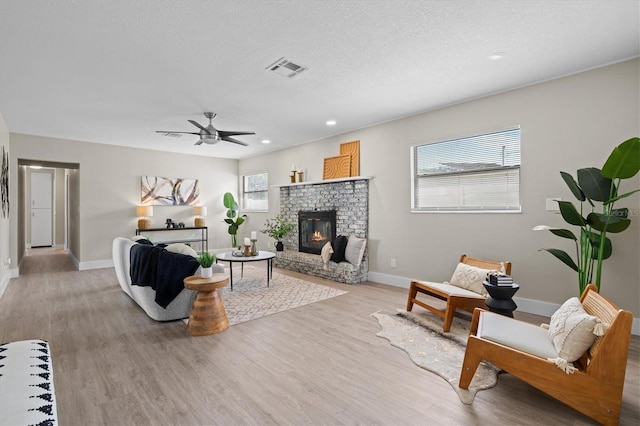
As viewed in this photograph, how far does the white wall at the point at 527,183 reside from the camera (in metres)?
3.09

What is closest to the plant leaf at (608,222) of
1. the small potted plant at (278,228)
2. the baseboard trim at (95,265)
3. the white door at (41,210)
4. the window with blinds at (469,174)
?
the window with blinds at (469,174)

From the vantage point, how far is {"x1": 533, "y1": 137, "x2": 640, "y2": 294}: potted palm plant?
98.3 inches

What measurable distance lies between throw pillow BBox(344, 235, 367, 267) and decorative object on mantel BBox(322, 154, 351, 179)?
1235 mm

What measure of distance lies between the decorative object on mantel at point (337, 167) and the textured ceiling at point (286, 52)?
1253 mm

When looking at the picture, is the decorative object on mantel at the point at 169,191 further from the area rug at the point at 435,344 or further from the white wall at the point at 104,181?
the area rug at the point at 435,344

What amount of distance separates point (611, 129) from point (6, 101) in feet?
23.7

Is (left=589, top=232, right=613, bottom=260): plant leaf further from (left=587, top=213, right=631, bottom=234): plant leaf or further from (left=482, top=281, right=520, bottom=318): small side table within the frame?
(left=482, top=281, right=520, bottom=318): small side table

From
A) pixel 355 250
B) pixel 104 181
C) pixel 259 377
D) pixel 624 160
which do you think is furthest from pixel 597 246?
pixel 104 181

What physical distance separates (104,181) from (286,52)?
5.84 m

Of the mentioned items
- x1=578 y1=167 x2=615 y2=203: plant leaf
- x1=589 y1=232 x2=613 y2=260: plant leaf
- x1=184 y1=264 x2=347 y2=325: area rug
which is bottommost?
x1=184 y1=264 x2=347 y2=325: area rug

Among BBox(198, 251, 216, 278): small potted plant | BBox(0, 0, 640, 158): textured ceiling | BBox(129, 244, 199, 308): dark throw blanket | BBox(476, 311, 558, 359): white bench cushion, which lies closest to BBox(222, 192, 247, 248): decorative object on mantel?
BBox(0, 0, 640, 158): textured ceiling

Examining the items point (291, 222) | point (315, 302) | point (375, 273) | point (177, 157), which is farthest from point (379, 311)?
point (177, 157)

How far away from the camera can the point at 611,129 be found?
3145 mm

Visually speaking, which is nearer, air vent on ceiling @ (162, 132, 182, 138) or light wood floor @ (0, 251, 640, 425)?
light wood floor @ (0, 251, 640, 425)
